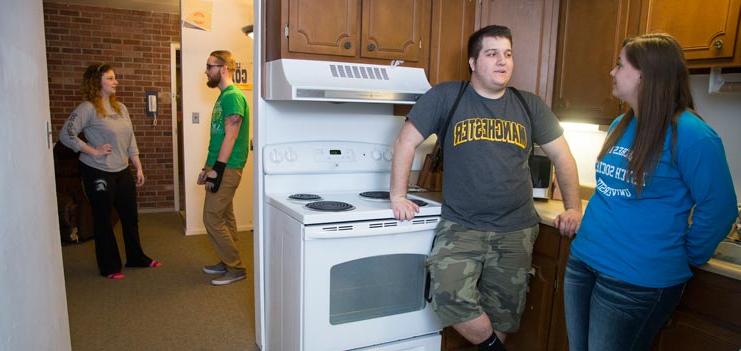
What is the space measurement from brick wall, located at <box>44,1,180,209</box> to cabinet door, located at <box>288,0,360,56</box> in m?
4.10

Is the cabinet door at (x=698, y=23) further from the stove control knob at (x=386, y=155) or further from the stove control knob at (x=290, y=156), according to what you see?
the stove control knob at (x=290, y=156)

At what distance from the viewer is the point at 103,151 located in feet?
11.4

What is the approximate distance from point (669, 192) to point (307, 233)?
3.91 feet

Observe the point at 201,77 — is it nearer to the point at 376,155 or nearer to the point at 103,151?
the point at 103,151

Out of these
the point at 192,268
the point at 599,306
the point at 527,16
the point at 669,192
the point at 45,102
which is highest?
the point at 527,16

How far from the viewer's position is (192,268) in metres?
3.93

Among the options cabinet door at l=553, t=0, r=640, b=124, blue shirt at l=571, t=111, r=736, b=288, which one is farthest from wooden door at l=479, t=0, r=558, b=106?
blue shirt at l=571, t=111, r=736, b=288

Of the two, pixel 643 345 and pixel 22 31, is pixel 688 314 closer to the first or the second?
pixel 643 345

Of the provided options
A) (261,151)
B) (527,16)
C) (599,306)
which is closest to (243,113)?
(261,151)

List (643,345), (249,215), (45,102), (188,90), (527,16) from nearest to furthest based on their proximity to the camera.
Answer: (643,345) → (45,102) → (527,16) → (188,90) → (249,215)

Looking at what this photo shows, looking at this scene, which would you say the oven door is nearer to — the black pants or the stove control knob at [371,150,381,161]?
the stove control knob at [371,150,381,161]

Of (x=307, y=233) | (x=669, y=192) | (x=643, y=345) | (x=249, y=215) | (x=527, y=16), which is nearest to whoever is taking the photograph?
(x=669, y=192)

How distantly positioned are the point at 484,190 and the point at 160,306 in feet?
7.48

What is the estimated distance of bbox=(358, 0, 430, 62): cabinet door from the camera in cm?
233
